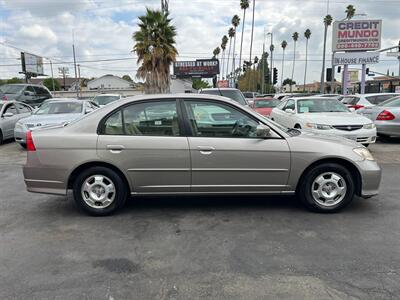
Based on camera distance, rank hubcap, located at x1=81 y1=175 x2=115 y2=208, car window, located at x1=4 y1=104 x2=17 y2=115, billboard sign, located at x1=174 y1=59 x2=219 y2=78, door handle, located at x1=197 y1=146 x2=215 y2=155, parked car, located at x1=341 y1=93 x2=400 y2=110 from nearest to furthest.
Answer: door handle, located at x1=197 y1=146 x2=215 y2=155, hubcap, located at x1=81 y1=175 x2=115 y2=208, car window, located at x1=4 y1=104 x2=17 y2=115, parked car, located at x1=341 y1=93 x2=400 y2=110, billboard sign, located at x1=174 y1=59 x2=219 y2=78

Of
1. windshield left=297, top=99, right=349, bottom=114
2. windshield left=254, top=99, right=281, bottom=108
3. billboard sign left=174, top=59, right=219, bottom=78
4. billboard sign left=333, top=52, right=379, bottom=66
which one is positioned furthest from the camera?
billboard sign left=174, top=59, right=219, bottom=78

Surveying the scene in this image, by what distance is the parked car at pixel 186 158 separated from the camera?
4270 millimetres

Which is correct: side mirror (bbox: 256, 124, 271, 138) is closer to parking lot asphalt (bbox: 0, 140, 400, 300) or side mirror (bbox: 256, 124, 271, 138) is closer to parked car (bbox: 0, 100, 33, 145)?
parking lot asphalt (bbox: 0, 140, 400, 300)

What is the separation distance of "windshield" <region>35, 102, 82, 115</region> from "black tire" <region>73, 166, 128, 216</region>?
683cm

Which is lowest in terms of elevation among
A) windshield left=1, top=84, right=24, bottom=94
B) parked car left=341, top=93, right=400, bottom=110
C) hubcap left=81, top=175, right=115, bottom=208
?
hubcap left=81, top=175, right=115, bottom=208

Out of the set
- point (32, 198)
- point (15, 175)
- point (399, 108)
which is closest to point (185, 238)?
point (32, 198)

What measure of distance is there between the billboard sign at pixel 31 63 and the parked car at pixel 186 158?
43.3m

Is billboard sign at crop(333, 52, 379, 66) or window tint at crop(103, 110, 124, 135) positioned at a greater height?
billboard sign at crop(333, 52, 379, 66)

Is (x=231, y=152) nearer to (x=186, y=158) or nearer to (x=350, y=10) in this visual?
(x=186, y=158)

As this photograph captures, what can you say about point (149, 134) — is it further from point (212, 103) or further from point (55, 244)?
point (55, 244)

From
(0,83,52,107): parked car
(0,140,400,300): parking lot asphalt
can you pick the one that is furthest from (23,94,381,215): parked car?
(0,83,52,107): parked car

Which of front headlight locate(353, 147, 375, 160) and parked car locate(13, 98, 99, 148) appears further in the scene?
parked car locate(13, 98, 99, 148)

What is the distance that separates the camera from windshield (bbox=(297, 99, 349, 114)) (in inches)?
370

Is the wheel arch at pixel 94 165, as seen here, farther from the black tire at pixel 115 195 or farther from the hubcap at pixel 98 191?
the hubcap at pixel 98 191
